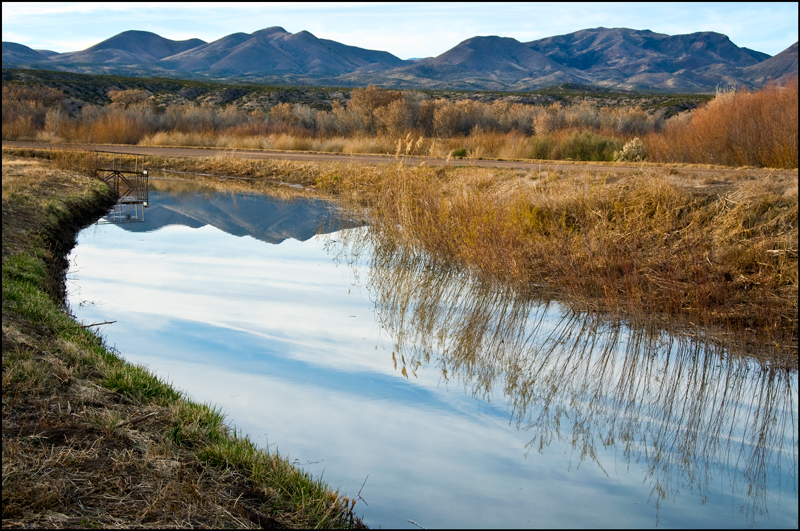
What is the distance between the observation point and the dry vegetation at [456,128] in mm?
18156

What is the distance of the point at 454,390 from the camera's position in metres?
6.87

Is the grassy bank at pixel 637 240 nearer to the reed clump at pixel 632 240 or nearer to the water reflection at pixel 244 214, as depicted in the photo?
the reed clump at pixel 632 240

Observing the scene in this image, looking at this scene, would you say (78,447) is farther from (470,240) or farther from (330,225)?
(330,225)

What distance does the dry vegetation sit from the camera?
1816cm

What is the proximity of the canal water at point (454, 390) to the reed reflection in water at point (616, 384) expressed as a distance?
24mm

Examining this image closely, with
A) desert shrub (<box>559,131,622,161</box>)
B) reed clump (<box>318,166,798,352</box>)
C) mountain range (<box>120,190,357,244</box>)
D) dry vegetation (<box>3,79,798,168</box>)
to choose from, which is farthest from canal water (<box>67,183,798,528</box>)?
desert shrub (<box>559,131,622,161</box>)

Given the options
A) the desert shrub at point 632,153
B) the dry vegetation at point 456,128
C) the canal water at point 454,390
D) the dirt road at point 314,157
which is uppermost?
the dry vegetation at point 456,128

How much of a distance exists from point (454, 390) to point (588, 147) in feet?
62.9

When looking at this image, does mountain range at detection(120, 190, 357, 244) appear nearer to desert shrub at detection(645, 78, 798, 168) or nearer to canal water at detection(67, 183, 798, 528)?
canal water at detection(67, 183, 798, 528)

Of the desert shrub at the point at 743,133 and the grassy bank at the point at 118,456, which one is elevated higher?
the desert shrub at the point at 743,133

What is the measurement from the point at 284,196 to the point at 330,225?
5.75 metres

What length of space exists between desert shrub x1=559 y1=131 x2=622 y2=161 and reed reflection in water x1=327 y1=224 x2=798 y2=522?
1451cm

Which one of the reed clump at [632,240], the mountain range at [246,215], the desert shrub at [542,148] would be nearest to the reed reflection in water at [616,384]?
the reed clump at [632,240]

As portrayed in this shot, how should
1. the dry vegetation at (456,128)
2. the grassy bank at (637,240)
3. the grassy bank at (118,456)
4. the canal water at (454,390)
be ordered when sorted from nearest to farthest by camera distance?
1. the grassy bank at (118,456)
2. the canal water at (454,390)
3. the grassy bank at (637,240)
4. the dry vegetation at (456,128)
